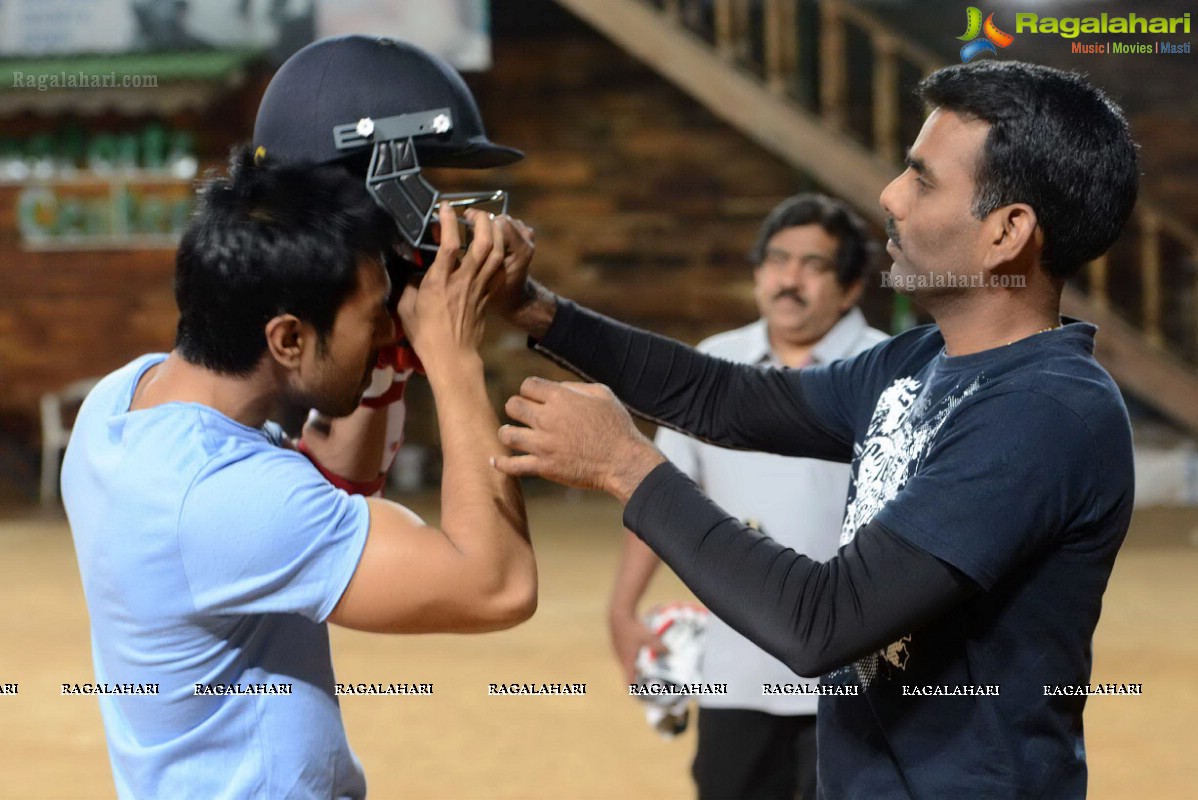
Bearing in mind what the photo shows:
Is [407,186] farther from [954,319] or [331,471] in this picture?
[954,319]

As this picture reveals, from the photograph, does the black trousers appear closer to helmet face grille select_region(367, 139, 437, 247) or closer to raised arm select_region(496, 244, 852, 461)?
raised arm select_region(496, 244, 852, 461)

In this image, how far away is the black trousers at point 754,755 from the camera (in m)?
2.87

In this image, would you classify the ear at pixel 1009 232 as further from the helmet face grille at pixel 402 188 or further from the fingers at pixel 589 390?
the helmet face grille at pixel 402 188

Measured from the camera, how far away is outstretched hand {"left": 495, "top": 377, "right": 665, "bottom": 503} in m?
1.57

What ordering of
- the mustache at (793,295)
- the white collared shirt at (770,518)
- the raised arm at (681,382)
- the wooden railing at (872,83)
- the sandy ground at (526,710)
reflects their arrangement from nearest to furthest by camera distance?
the raised arm at (681,382)
the white collared shirt at (770,518)
the mustache at (793,295)
the sandy ground at (526,710)
the wooden railing at (872,83)

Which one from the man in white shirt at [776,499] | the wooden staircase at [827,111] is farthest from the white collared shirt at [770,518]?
the wooden staircase at [827,111]

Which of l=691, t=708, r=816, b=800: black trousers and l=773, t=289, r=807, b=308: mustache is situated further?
l=773, t=289, r=807, b=308: mustache

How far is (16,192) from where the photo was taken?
35.3 feet

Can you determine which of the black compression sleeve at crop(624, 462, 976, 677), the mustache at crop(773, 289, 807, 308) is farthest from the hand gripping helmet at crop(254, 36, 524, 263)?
the mustache at crop(773, 289, 807, 308)

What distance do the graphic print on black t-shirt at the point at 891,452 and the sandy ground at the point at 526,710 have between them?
249 centimetres

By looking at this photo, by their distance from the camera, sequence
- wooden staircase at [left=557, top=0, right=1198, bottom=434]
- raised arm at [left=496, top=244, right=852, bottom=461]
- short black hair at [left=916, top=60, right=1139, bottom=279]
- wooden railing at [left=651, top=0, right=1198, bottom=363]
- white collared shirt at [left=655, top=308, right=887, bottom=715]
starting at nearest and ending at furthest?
1. short black hair at [left=916, top=60, right=1139, bottom=279]
2. raised arm at [left=496, top=244, right=852, bottom=461]
3. white collared shirt at [left=655, top=308, right=887, bottom=715]
4. wooden staircase at [left=557, top=0, right=1198, bottom=434]
5. wooden railing at [left=651, top=0, right=1198, bottom=363]

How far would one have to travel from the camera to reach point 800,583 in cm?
146

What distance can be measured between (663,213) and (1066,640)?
934 centimetres

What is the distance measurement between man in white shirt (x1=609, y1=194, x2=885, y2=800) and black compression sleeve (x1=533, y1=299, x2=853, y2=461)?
30.7 inches
